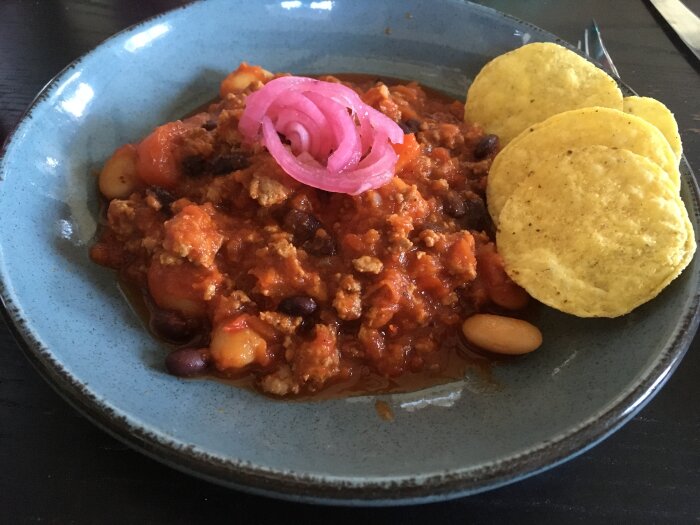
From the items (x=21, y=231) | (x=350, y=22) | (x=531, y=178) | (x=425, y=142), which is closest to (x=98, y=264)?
(x=21, y=231)

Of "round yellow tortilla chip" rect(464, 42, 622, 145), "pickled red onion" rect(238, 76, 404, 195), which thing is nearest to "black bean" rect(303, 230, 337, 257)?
"pickled red onion" rect(238, 76, 404, 195)

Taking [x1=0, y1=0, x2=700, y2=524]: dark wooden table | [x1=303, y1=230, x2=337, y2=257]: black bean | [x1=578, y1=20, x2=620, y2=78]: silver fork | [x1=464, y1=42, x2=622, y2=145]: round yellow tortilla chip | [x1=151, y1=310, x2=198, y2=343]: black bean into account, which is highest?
[x1=464, y1=42, x2=622, y2=145]: round yellow tortilla chip

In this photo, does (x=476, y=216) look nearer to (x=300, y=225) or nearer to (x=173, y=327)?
(x=300, y=225)

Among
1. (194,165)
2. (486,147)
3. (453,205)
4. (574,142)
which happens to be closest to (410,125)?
(486,147)

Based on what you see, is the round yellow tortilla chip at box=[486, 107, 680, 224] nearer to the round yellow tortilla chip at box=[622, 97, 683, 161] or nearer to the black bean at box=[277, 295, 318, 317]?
the round yellow tortilla chip at box=[622, 97, 683, 161]

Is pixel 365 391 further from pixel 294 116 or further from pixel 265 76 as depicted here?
pixel 265 76

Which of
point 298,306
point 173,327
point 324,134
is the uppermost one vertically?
point 324,134
